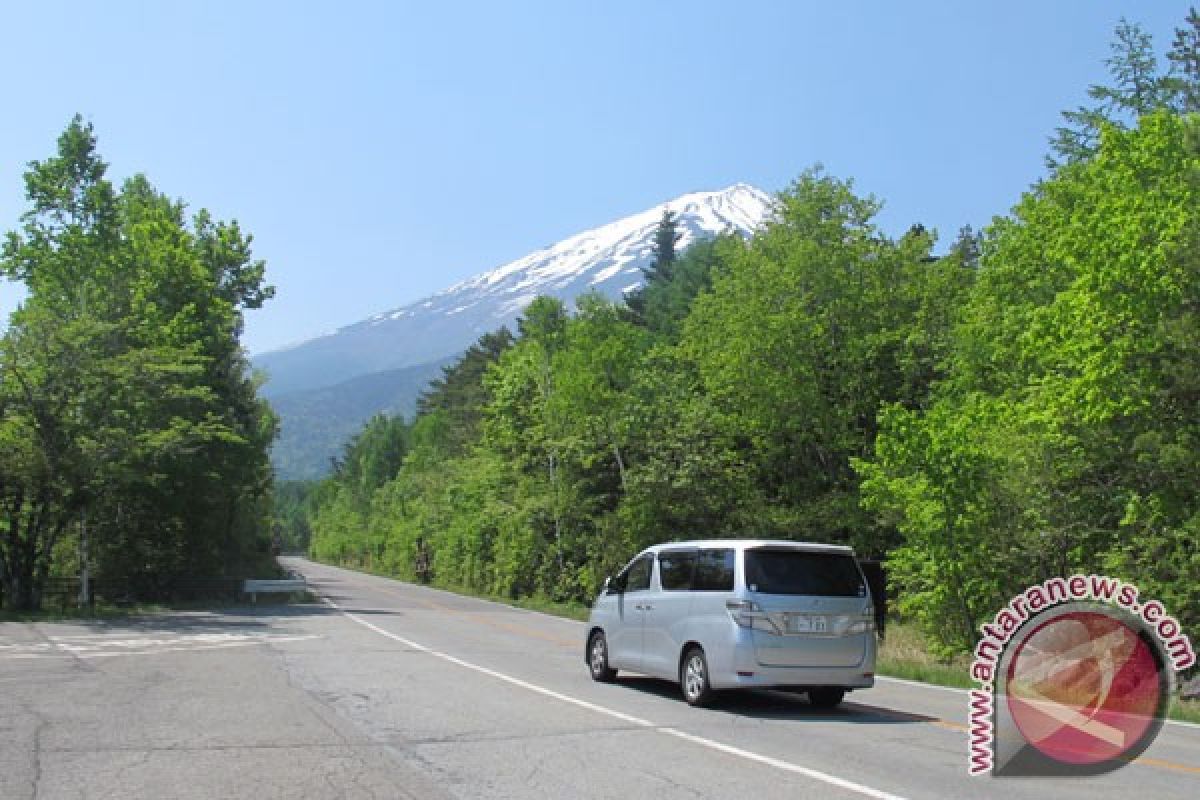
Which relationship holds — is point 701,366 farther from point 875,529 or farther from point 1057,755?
point 1057,755

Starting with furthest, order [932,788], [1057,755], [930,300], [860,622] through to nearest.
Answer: [930,300], [860,622], [1057,755], [932,788]

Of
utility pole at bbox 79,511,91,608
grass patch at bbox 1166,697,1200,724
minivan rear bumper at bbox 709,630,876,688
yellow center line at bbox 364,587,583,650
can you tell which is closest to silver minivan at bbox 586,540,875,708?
minivan rear bumper at bbox 709,630,876,688

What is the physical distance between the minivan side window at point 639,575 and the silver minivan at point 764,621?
643 mm

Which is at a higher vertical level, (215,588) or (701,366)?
(701,366)

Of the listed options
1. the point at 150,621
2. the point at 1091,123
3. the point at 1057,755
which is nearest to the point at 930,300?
the point at 1091,123

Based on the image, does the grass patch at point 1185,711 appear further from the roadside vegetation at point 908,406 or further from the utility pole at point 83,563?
the utility pole at point 83,563

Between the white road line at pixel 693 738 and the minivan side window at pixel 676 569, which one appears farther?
the minivan side window at pixel 676 569

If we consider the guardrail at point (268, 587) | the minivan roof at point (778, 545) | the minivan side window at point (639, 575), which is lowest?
the guardrail at point (268, 587)

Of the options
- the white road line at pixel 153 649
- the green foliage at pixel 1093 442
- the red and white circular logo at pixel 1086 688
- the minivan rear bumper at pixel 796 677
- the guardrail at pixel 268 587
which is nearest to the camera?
the red and white circular logo at pixel 1086 688

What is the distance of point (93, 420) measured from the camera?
1165 inches

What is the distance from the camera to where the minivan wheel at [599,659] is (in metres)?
14.6

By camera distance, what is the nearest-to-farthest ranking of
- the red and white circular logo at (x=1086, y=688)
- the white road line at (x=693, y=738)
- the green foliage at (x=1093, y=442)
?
1. the white road line at (x=693, y=738)
2. the red and white circular logo at (x=1086, y=688)
3. the green foliage at (x=1093, y=442)

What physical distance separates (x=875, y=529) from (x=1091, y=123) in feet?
46.6

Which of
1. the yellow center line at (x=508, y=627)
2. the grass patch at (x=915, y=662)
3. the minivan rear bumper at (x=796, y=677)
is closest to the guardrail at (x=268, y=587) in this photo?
the yellow center line at (x=508, y=627)
